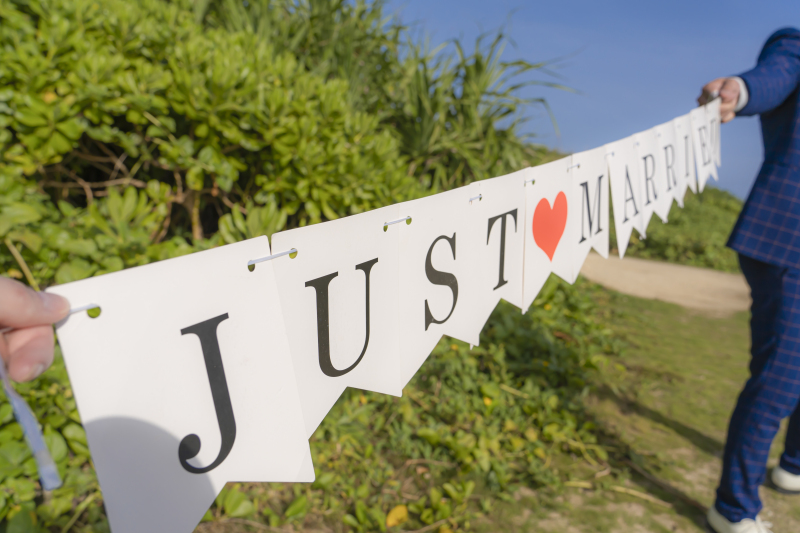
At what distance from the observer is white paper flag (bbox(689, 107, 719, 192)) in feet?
8.68

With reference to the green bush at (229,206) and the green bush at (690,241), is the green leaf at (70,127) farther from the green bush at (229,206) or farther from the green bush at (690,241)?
the green bush at (690,241)

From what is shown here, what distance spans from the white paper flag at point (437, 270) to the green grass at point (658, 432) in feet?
4.13

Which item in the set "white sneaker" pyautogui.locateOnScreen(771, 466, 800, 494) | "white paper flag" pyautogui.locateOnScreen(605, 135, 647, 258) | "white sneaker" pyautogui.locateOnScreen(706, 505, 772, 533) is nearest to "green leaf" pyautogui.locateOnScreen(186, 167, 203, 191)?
"white paper flag" pyautogui.locateOnScreen(605, 135, 647, 258)

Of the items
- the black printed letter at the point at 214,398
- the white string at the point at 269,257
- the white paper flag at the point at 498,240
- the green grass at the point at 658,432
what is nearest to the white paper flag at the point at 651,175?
the white paper flag at the point at 498,240

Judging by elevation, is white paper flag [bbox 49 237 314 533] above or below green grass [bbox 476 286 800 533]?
above

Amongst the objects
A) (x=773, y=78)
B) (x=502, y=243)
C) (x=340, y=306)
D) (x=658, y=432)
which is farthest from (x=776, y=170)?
(x=340, y=306)

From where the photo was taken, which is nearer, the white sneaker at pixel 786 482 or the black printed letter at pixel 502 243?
the black printed letter at pixel 502 243

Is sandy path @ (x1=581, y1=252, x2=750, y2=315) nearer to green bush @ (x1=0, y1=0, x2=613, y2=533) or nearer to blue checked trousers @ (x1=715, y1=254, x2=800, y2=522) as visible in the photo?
green bush @ (x1=0, y1=0, x2=613, y2=533)

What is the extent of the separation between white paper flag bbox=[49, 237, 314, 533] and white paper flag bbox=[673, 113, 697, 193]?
2527 millimetres

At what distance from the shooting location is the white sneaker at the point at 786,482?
231cm

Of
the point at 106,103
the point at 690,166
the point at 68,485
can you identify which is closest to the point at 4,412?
the point at 68,485

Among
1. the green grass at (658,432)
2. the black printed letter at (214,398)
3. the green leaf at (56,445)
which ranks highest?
the black printed letter at (214,398)

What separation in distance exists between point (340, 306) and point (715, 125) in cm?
303

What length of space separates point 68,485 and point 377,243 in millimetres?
1323
